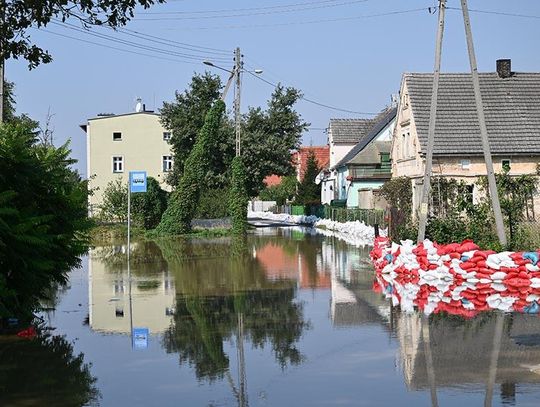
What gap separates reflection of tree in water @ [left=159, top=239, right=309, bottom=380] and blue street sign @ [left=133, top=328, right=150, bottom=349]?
1.00 feet

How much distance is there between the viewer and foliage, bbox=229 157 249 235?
1799 inches

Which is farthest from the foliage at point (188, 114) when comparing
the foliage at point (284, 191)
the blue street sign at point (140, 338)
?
the blue street sign at point (140, 338)

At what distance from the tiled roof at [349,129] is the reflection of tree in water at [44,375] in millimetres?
65255

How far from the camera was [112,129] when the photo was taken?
72438 mm

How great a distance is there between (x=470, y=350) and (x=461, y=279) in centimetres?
773

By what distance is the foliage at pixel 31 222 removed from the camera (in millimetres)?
12586

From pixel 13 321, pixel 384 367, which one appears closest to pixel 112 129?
pixel 13 321

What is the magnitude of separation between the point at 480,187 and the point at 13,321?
27600 millimetres

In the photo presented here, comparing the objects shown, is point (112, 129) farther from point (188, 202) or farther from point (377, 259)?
point (377, 259)

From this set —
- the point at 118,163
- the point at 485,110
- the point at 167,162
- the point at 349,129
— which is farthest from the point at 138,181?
the point at 349,129

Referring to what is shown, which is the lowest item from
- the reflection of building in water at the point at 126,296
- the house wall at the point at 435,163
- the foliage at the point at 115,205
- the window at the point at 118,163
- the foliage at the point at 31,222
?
the reflection of building in water at the point at 126,296

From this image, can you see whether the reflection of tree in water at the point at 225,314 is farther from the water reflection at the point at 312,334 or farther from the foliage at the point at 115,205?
the foliage at the point at 115,205

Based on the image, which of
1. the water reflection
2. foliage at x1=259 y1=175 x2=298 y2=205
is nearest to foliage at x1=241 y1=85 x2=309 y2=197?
foliage at x1=259 y1=175 x2=298 y2=205

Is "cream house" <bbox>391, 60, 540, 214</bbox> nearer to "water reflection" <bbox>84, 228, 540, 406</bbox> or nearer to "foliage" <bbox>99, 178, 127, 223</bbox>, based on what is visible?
"foliage" <bbox>99, 178, 127, 223</bbox>
